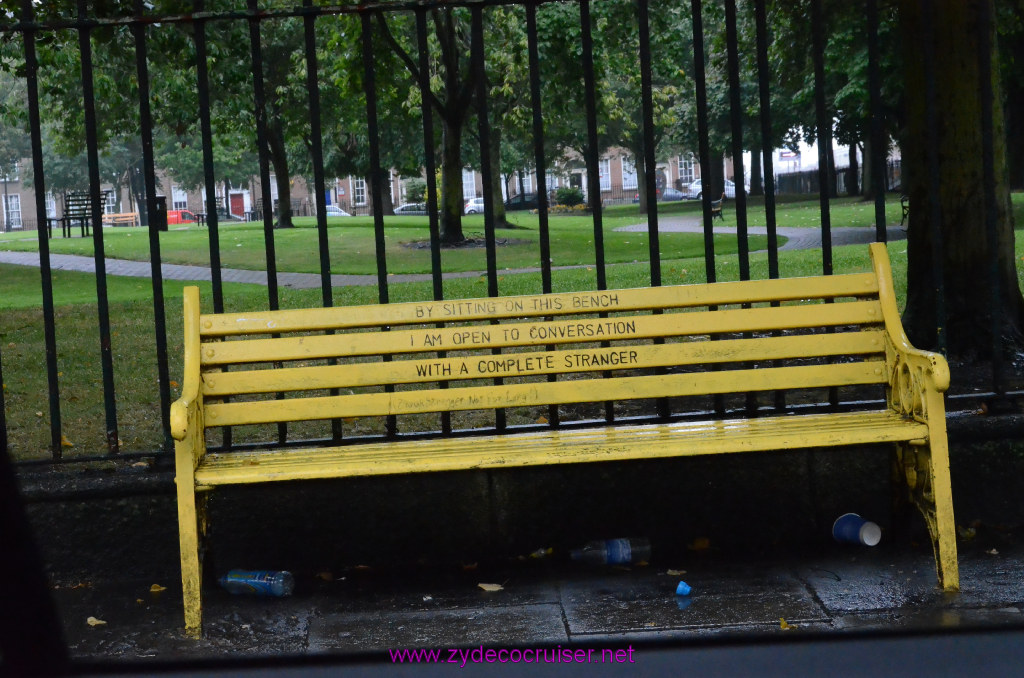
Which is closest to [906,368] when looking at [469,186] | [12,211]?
[469,186]

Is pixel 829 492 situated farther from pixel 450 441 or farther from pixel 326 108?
pixel 326 108

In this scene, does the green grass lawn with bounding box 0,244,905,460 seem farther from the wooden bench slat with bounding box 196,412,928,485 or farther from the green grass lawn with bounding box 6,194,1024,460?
the wooden bench slat with bounding box 196,412,928,485

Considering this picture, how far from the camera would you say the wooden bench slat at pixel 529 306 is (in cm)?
426

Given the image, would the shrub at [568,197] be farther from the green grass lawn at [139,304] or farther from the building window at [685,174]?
the green grass lawn at [139,304]

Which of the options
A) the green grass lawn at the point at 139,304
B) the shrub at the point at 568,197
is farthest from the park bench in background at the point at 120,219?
the green grass lawn at the point at 139,304

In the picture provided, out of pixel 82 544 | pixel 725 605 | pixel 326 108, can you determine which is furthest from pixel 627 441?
pixel 326 108

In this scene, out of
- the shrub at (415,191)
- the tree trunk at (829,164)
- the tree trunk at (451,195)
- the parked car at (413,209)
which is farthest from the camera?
the parked car at (413,209)

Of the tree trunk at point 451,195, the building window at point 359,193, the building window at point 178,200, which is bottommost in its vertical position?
the tree trunk at point 451,195

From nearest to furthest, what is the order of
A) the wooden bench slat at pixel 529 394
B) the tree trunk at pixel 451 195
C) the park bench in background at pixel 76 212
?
1. the wooden bench slat at pixel 529 394
2. the tree trunk at pixel 451 195
3. the park bench in background at pixel 76 212

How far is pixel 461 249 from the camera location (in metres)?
20.3

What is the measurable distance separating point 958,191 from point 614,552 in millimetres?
2698

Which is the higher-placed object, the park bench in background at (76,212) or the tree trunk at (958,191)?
the park bench in background at (76,212)

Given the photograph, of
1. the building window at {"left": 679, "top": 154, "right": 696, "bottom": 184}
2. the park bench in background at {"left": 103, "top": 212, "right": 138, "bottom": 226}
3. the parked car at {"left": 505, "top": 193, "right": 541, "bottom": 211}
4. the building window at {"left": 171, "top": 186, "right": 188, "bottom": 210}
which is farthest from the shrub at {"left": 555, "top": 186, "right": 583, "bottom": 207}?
the building window at {"left": 171, "top": 186, "right": 188, "bottom": 210}

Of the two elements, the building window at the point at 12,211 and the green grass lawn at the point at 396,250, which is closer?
the green grass lawn at the point at 396,250
